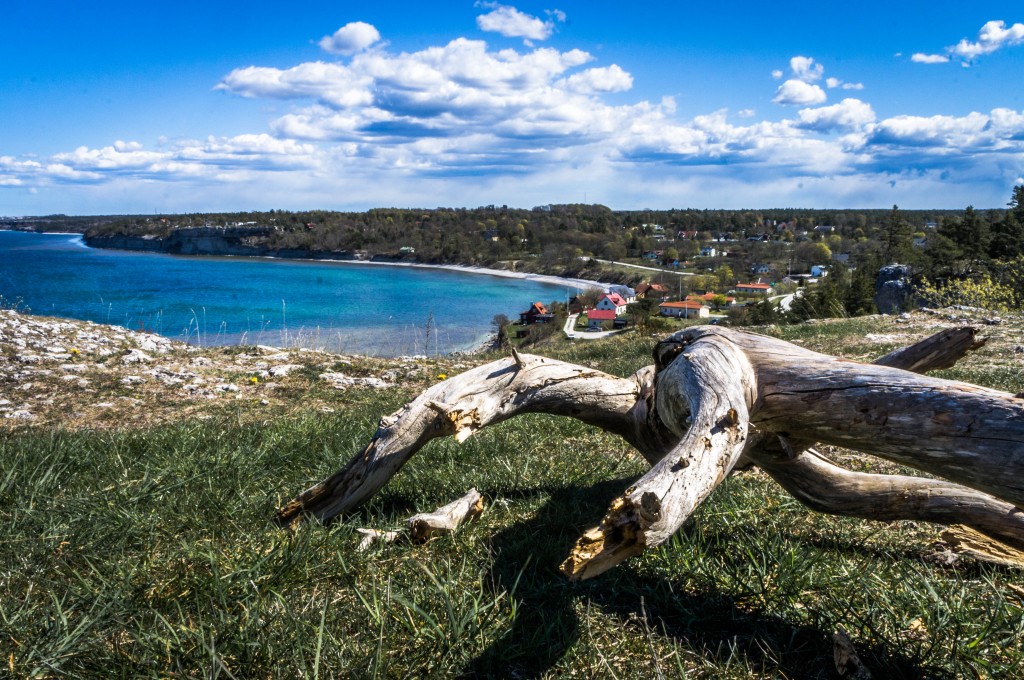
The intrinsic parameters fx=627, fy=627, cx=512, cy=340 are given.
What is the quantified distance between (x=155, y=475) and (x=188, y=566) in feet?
4.74

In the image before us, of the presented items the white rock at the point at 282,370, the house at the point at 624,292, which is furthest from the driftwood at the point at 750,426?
the house at the point at 624,292

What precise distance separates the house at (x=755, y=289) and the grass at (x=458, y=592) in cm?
6315

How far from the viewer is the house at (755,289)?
62.9 metres

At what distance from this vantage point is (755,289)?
2515 inches

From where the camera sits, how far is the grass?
2174 millimetres

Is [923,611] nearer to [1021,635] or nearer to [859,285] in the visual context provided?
[1021,635]

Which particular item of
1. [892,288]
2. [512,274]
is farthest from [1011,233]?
[512,274]

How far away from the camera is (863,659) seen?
2.28 meters

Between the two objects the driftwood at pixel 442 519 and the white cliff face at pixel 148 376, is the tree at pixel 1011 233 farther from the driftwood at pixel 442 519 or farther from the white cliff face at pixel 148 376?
the driftwood at pixel 442 519

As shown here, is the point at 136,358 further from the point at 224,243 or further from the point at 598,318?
the point at 224,243

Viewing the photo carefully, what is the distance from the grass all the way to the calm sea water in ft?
48.3

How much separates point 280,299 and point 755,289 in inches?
1820

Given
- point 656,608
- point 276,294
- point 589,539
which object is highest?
point 589,539

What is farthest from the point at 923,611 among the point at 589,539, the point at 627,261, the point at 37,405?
the point at 627,261
